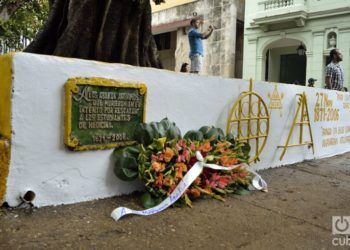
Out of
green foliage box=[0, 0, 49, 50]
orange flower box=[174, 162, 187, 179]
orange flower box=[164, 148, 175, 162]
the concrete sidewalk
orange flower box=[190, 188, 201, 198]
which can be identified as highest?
green foliage box=[0, 0, 49, 50]

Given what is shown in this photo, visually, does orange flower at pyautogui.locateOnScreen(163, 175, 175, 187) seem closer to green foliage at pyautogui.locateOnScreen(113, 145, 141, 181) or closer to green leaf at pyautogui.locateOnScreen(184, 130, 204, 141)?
green foliage at pyautogui.locateOnScreen(113, 145, 141, 181)

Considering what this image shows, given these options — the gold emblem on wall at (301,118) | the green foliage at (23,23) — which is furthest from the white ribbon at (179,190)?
the green foliage at (23,23)

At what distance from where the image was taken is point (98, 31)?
14.7ft

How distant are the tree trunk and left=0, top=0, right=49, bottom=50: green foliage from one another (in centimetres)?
802

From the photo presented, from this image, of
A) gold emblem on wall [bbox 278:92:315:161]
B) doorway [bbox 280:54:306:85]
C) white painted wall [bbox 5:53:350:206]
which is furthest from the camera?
doorway [bbox 280:54:306:85]

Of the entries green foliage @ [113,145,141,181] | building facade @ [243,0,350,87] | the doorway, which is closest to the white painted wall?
green foliage @ [113,145,141,181]

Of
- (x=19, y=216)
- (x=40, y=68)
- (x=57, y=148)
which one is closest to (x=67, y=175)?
(x=57, y=148)

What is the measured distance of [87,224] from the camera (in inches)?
111

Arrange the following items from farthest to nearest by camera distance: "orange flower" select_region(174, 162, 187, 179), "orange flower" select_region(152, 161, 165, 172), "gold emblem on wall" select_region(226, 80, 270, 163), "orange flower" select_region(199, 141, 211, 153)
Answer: "gold emblem on wall" select_region(226, 80, 270, 163), "orange flower" select_region(199, 141, 211, 153), "orange flower" select_region(174, 162, 187, 179), "orange flower" select_region(152, 161, 165, 172)

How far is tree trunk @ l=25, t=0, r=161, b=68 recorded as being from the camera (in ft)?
14.0

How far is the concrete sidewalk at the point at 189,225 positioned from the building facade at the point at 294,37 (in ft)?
38.0

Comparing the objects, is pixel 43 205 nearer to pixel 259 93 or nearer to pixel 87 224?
pixel 87 224

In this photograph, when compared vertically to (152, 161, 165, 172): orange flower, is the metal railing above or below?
above

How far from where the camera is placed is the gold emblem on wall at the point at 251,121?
4.70 meters
